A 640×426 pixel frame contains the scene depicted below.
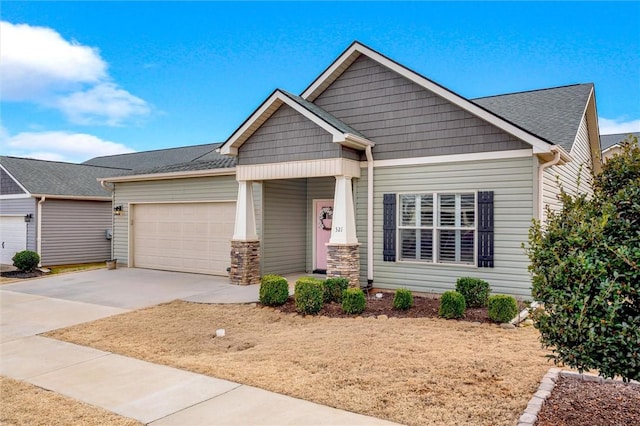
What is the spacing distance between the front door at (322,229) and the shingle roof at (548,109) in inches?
198

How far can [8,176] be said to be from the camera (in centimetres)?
1703

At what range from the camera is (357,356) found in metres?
5.52

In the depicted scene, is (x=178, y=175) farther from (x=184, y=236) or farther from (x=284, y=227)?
(x=284, y=227)

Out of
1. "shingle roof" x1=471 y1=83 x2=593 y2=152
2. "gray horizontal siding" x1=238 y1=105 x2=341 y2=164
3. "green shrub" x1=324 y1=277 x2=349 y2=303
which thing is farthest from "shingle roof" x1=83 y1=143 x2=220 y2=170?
"green shrub" x1=324 y1=277 x2=349 y2=303

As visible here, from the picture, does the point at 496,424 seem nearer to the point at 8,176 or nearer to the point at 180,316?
the point at 180,316

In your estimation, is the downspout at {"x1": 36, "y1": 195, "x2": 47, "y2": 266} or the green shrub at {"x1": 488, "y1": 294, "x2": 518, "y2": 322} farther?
the downspout at {"x1": 36, "y1": 195, "x2": 47, "y2": 266}

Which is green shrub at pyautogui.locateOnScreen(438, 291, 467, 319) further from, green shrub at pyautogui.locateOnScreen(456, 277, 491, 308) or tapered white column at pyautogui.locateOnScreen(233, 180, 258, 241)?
tapered white column at pyautogui.locateOnScreen(233, 180, 258, 241)

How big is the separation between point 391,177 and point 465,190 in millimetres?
1722

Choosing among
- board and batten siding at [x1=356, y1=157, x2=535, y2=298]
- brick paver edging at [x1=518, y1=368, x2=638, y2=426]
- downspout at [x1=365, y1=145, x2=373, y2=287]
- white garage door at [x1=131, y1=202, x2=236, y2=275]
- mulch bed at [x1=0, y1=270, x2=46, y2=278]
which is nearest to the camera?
brick paver edging at [x1=518, y1=368, x2=638, y2=426]

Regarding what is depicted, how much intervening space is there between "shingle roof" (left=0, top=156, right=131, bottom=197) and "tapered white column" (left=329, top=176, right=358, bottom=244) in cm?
1030

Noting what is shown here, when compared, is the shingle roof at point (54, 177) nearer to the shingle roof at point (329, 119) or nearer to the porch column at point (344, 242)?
the shingle roof at point (329, 119)

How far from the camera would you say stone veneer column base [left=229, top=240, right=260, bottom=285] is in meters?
11.1

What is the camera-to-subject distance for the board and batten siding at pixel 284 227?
39.6ft

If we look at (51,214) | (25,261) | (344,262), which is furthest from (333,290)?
(51,214)
